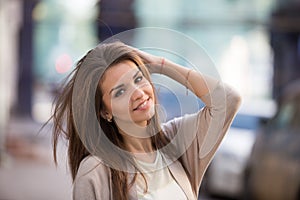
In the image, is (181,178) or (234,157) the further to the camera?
(234,157)

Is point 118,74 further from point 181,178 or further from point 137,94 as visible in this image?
point 181,178

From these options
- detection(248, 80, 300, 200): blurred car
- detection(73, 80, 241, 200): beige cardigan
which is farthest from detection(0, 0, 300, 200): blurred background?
detection(73, 80, 241, 200): beige cardigan

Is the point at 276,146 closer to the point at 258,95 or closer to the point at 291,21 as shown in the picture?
the point at 258,95

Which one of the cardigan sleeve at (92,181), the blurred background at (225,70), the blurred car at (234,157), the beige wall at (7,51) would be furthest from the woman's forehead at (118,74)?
the beige wall at (7,51)

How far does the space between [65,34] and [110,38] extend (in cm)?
791

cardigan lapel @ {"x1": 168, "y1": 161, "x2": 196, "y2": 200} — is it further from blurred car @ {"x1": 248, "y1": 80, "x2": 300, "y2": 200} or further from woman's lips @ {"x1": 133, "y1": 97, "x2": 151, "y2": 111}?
blurred car @ {"x1": 248, "y1": 80, "x2": 300, "y2": 200}

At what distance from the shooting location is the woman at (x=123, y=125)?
0.90 meters

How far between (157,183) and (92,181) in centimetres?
9

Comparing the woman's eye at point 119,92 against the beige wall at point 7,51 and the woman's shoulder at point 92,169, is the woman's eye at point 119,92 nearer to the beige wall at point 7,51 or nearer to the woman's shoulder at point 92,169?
the woman's shoulder at point 92,169

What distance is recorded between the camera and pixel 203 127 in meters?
0.95

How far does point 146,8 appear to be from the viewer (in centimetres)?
707

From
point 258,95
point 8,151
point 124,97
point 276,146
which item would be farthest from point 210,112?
point 8,151

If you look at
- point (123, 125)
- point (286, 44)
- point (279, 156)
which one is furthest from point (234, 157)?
point (123, 125)

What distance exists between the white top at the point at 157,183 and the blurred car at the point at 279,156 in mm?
3686
